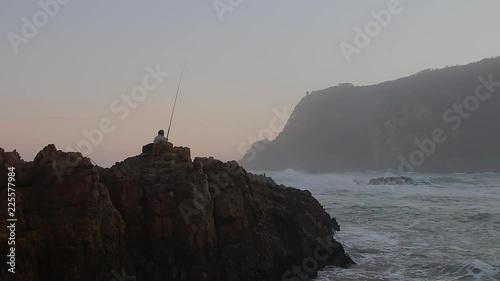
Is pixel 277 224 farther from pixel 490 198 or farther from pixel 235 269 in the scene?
pixel 490 198

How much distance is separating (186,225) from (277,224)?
363 cm

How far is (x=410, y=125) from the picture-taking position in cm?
7462

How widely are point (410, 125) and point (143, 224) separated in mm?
72124

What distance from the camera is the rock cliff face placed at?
25.0 ft

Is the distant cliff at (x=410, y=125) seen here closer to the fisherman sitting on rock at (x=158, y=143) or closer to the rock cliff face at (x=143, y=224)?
the rock cliff face at (x=143, y=224)

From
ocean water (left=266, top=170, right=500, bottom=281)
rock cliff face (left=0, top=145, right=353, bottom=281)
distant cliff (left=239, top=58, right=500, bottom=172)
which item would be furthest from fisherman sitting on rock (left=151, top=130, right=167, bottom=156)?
distant cliff (left=239, top=58, right=500, bottom=172)

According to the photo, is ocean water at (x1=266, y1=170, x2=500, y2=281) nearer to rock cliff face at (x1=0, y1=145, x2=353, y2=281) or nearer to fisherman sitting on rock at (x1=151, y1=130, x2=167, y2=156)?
rock cliff face at (x1=0, y1=145, x2=353, y2=281)

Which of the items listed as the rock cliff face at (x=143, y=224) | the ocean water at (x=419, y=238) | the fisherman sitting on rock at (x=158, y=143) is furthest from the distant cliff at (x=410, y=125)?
the fisherman sitting on rock at (x=158, y=143)

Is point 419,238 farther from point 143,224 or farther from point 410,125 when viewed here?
point 410,125

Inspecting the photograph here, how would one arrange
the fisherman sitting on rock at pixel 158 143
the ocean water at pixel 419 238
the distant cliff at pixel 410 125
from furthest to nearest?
the distant cliff at pixel 410 125, the ocean water at pixel 419 238, the fisherman sitting on rock at pixel 158 143

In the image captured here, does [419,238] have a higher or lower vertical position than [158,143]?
lower

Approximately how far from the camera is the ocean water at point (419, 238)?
38.5ft

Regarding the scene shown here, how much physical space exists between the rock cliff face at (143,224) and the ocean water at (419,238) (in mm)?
2139

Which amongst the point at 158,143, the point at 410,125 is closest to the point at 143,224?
the point at 158,143
